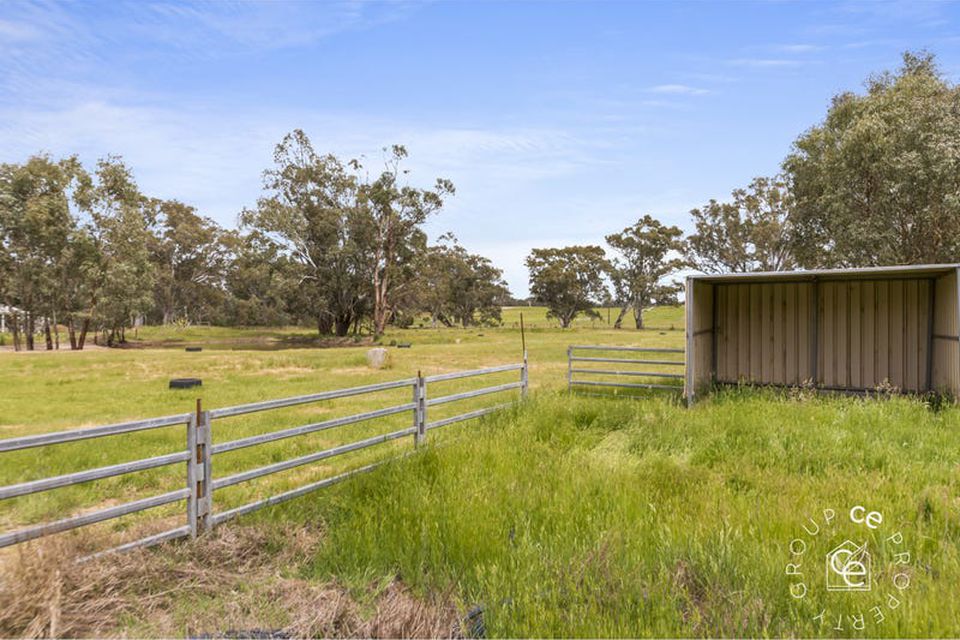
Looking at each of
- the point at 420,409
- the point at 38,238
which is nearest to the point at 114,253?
the point at 38,238

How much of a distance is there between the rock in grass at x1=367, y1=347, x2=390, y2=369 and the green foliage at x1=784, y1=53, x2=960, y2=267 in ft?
59.4

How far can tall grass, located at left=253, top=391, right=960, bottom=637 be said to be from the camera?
3193 millimetres

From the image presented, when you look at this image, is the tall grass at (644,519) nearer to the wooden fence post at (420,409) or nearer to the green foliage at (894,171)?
the wooden fence post at (420,409)

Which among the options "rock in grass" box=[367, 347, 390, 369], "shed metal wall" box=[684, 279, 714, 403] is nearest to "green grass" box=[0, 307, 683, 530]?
"rock in grass" box=[367, 347, 390, 369]

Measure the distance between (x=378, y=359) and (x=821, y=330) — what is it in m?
13.1

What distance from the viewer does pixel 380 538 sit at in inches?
166

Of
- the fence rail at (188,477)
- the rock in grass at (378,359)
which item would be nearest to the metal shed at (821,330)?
the fence rail at (188,477)

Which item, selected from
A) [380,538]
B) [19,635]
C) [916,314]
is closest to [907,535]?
[380,538]

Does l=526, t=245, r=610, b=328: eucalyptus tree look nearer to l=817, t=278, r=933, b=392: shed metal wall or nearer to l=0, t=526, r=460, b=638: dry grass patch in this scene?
l=817, t=278, r=933, b=392: shed metal wall

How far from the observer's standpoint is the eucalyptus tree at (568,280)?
56.8 m

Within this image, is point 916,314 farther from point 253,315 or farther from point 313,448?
point 253,315

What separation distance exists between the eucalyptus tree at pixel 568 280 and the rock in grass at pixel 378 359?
126ft

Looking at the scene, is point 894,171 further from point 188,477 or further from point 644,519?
point 188,477

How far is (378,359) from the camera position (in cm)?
1942
